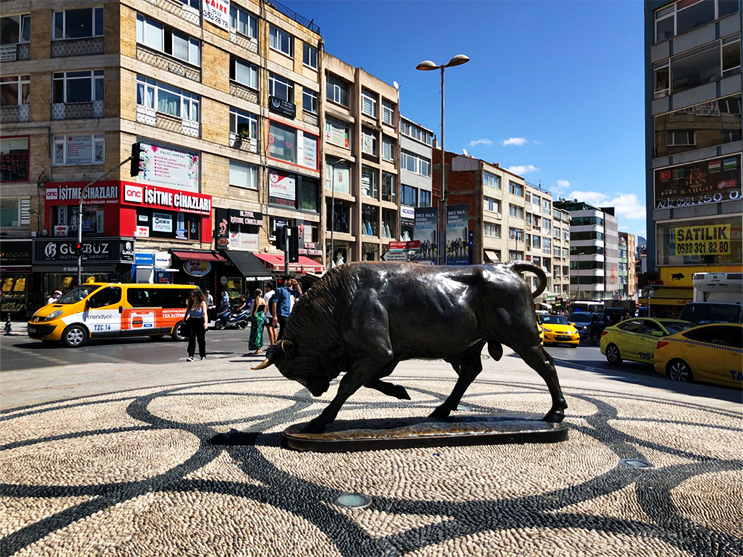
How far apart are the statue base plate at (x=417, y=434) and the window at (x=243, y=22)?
105 feet

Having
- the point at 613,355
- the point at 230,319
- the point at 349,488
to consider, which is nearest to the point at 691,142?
the point at 613,355

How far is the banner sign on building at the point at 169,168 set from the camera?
26.4 meters

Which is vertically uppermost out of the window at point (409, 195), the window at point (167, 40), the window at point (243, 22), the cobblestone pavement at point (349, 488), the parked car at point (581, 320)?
the window at point (243, 22)

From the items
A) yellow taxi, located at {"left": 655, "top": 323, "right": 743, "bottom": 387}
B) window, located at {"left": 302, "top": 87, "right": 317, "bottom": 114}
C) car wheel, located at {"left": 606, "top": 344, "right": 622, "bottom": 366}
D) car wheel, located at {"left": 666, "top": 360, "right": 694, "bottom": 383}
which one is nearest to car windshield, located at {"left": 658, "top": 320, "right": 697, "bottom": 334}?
car wheel, located at {"left": 606, "top": 344, "right": 622, "bottom": 366}

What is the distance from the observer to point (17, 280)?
86.0ft

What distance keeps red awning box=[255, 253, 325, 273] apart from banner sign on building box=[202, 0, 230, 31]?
13506 millimetres

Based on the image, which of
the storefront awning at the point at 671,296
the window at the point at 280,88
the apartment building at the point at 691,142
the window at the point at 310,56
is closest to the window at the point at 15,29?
the window at the point at 280,88

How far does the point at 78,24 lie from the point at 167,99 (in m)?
5.35

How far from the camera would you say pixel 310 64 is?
3741 centimetres

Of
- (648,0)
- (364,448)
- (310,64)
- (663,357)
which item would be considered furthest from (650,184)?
(364,448)

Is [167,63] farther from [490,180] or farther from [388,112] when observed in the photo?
[490,180]

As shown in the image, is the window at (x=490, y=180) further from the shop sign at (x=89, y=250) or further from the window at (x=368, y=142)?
the shop sign at (x=89, y=250)

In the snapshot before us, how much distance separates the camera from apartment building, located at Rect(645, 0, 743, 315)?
2634 cm

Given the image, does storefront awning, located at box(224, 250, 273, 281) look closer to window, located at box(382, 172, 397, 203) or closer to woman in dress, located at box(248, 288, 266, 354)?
woman in dress, located at box(248, 288, 266, 354)
